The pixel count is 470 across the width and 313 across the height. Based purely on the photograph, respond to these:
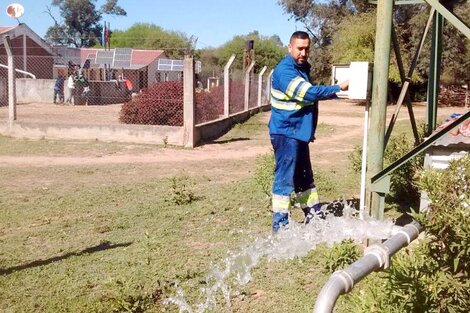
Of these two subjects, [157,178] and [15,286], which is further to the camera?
[157,178]

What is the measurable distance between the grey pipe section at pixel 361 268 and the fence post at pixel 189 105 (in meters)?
9.46

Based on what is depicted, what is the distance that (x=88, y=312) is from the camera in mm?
3549

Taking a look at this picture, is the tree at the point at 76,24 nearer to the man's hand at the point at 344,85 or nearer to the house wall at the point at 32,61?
the house wall at the point at 32,61

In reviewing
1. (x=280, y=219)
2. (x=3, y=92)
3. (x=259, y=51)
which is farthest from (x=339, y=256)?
(x=259, y=51)

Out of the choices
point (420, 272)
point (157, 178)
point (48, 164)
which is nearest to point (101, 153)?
point (48, 164)

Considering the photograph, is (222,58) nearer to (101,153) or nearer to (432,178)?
(101,153)

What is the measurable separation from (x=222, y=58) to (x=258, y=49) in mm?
5990

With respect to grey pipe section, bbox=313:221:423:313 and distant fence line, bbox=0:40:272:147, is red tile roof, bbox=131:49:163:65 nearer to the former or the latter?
distant fence line, bbox=0:40:272:147

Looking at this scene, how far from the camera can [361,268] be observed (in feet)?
6.79

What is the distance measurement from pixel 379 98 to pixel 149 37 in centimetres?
8655

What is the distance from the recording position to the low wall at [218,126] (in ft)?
42.2

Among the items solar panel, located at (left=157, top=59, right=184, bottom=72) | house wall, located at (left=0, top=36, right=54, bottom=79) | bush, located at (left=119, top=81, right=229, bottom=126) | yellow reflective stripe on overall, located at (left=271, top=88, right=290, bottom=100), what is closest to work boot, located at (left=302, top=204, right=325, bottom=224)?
yellow reflective stripe on overall, located at (left=271, top=88, right=290, bottom=100)

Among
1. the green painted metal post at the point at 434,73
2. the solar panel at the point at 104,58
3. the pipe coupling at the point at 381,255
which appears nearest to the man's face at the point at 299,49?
the green painted metal post at the point at 434,73

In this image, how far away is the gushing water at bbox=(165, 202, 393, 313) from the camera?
3.84 metres
